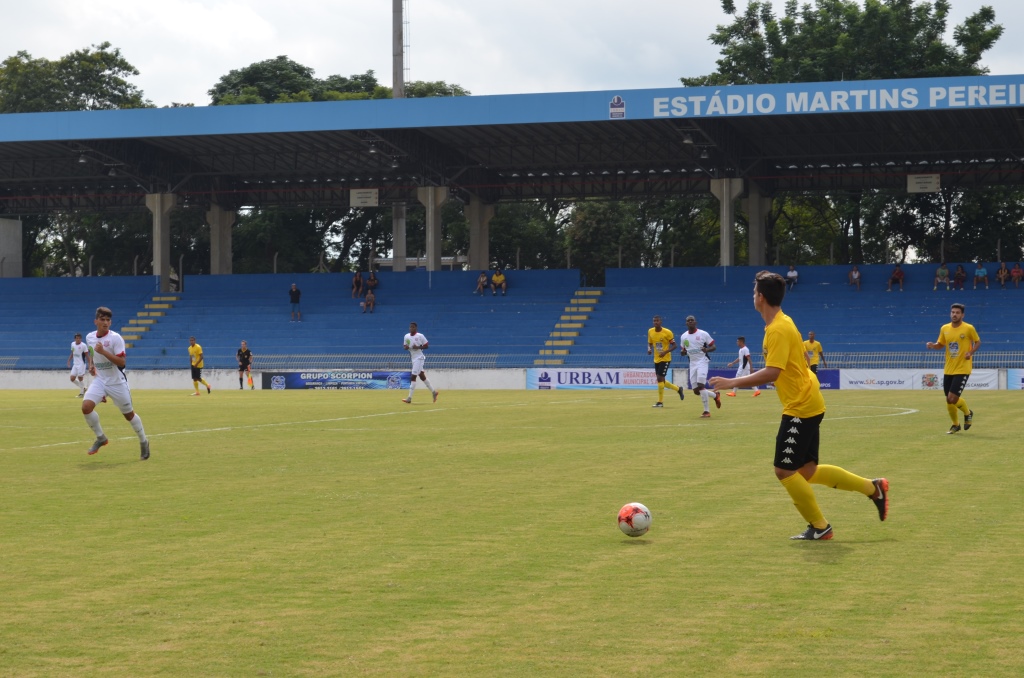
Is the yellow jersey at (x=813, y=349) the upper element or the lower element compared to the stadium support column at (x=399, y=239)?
lower

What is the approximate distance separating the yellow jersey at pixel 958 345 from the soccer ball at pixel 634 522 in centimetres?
1243

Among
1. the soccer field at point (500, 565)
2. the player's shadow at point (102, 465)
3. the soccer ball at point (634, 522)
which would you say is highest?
the soccer ball at point (634, 522)

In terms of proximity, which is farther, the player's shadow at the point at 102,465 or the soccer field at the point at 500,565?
the player's shadow at the point at 102,465

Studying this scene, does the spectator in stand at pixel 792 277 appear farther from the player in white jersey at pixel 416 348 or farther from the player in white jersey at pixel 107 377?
the player in white jersey at pixel 107 377

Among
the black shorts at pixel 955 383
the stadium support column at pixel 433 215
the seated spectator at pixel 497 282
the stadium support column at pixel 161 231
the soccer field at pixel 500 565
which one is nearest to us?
the soccer field at pixel 500 565

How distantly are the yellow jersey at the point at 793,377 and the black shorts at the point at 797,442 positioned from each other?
0.20ft

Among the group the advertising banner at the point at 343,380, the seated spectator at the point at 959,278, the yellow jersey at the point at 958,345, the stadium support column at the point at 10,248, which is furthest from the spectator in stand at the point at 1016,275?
the stadium support column at the point at 10,248

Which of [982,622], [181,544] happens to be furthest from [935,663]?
[181,544]

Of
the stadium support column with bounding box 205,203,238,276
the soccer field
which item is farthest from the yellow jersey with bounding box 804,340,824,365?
the stadium support column with bounding box 205,203,238,276

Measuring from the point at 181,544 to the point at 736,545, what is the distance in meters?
4.22

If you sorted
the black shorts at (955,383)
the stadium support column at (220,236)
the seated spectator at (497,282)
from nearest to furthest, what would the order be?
the black shorts at (955,383) → the seated spectator at (497,282) → the stadium support column at (220,236)

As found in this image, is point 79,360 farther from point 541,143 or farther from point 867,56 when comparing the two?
point 867,56

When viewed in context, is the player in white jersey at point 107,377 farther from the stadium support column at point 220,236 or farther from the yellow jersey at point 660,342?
the stadium support column at point 220,236

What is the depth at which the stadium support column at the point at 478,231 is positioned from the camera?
62.3m
